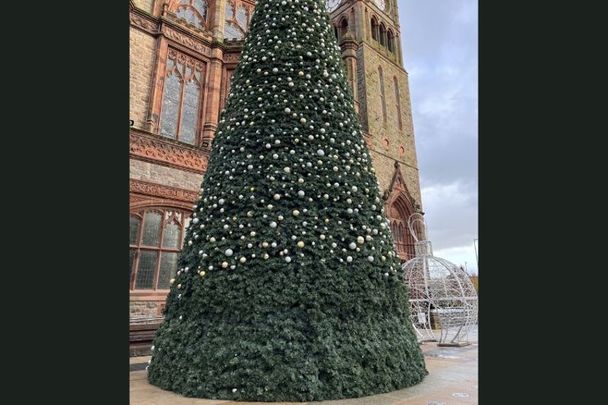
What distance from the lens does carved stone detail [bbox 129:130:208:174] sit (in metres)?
10.8

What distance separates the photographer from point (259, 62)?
4965 mm

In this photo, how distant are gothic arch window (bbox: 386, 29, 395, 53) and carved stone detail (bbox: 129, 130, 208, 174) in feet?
50.5

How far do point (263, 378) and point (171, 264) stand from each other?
27.1 ft

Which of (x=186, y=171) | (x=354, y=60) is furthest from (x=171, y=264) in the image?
(x=354, y=60)

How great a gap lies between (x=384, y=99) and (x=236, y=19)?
8807mm

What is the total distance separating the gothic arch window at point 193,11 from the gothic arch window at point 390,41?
38.9 ft

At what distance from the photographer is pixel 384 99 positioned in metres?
20.9

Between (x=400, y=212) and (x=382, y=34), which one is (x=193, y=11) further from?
(x=400, y=212)

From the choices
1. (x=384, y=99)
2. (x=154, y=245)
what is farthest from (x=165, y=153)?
(x=384, y=99)

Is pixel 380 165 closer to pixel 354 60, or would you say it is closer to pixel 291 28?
pixel 354 60

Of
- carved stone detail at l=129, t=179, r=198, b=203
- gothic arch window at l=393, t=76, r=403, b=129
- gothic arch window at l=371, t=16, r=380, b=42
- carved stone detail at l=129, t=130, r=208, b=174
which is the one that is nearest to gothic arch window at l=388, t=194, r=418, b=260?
gothic arch window at l=393, t=76, r=403, b=129

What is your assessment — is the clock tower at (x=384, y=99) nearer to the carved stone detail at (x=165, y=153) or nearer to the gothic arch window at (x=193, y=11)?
the gothic arch window at (x=193, y=11)

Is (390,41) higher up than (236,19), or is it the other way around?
(390,41)

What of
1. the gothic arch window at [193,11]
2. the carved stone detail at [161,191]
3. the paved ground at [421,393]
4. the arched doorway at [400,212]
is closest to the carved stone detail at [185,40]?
the gothic arch window at [193,11]
